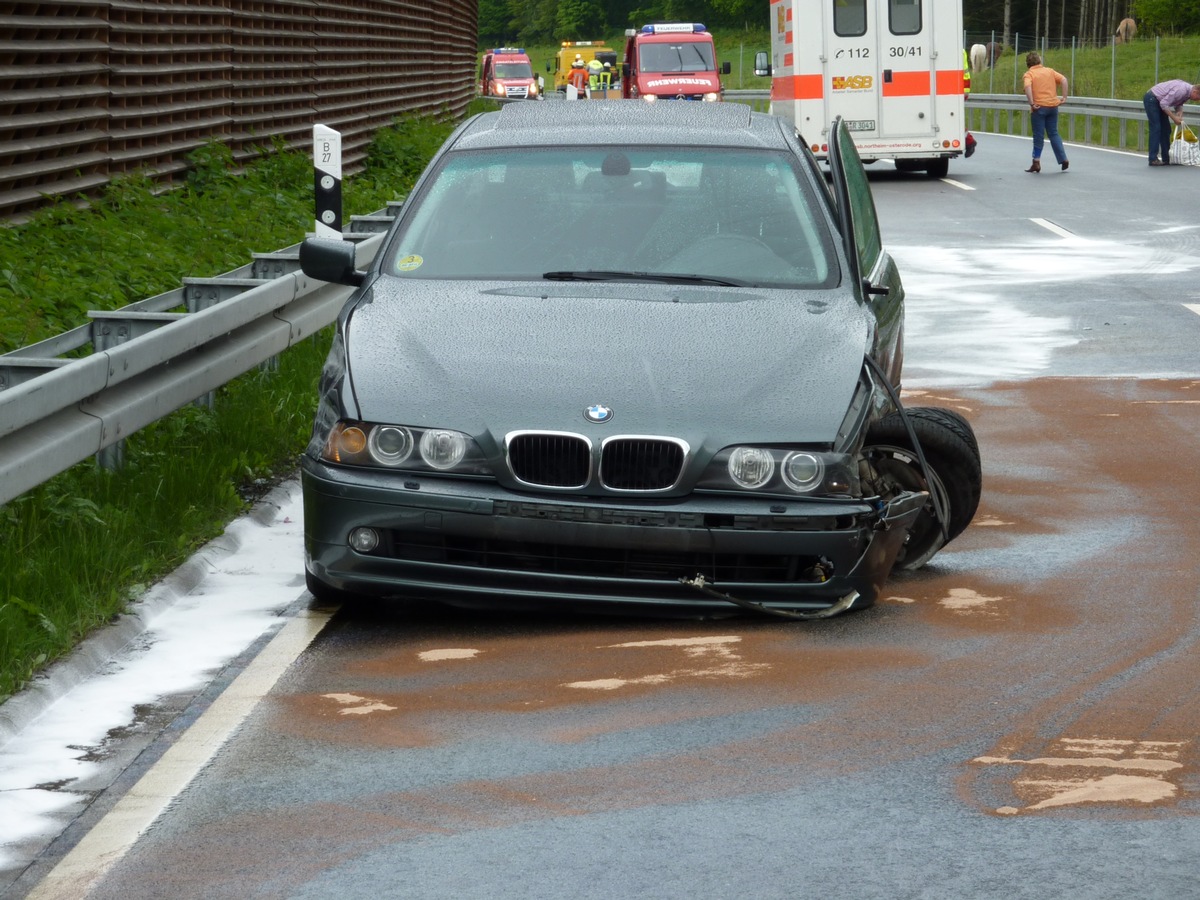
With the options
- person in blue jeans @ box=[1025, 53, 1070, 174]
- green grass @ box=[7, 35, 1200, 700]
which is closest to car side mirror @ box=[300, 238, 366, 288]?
green grass @ box=[7, 35, 1200, 700]

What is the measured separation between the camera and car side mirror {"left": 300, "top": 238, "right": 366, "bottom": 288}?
6.75m

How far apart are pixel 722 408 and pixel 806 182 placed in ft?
5.93

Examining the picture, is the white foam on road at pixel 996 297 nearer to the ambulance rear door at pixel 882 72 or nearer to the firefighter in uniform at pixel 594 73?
the ambulance rear door at pixel 882 72

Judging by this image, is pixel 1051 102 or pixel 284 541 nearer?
pixel 284 541

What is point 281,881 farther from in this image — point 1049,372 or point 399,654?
point 1049,372

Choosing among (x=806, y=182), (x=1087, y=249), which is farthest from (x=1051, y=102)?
(x=806, y=182)

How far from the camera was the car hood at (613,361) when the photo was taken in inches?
221

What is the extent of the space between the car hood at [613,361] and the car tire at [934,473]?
0.41m

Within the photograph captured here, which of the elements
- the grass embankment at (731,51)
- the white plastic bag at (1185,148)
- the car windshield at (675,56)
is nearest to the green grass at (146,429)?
the white plastic bag at (1185,148)

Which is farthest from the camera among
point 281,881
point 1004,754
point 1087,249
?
point 1087,249

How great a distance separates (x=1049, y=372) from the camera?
1145 cm

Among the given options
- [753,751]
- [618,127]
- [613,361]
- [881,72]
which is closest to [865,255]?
[618,127]

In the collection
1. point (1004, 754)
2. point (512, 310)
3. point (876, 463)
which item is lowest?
point (1004, 754)

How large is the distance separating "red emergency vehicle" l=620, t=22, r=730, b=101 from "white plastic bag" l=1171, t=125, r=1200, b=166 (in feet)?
50.6
